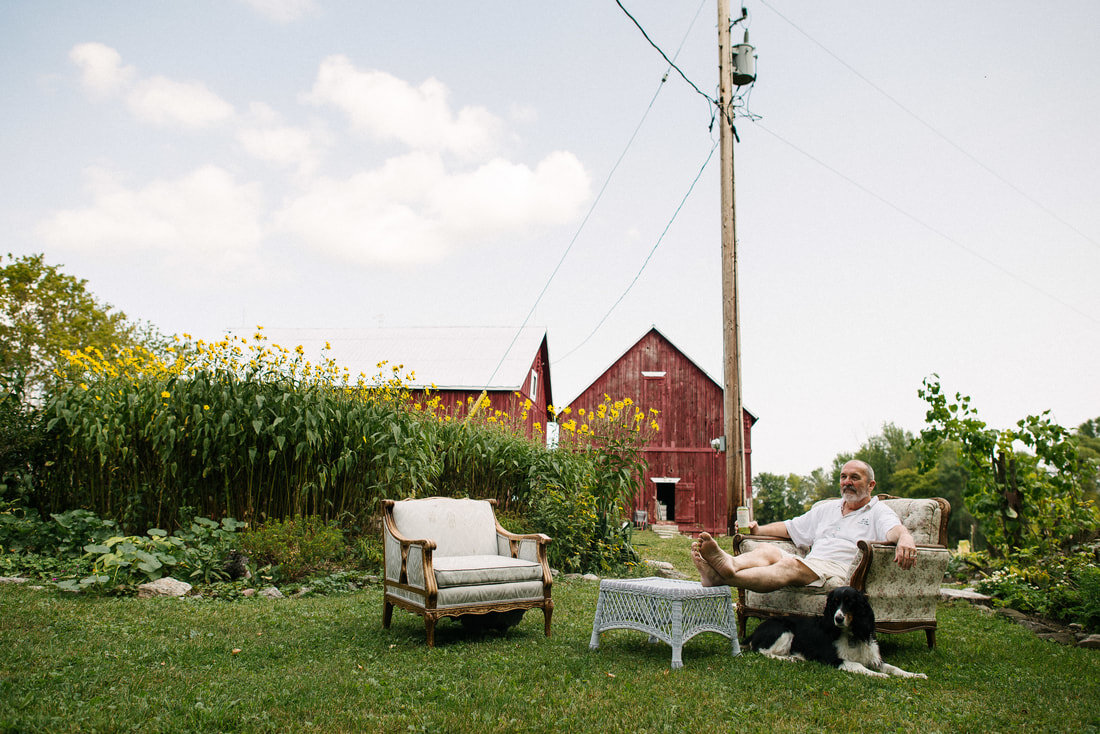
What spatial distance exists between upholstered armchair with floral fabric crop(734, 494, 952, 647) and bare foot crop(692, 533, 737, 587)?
571 mm

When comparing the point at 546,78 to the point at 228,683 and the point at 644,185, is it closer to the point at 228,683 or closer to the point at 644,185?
the point at 644,185

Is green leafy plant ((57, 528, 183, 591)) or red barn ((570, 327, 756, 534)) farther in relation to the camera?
red barn ((570, 327, 756, 534))

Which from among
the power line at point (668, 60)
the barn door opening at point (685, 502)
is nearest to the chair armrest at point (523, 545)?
the power line at point (668, 60)

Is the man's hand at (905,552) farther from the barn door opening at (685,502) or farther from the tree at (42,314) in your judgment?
the tree at (42,314)

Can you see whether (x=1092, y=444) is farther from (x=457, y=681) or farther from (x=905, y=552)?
(x=457, y=681)

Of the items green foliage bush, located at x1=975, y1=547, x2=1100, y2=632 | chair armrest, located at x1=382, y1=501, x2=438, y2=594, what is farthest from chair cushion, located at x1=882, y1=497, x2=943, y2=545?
chair armrest, located at x1=382, y1=501, x2=438, y2=594

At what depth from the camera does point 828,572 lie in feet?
14.3

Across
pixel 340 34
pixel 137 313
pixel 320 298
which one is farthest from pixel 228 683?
pixel 137 313

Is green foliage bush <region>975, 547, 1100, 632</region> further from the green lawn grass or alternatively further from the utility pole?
the utility pole

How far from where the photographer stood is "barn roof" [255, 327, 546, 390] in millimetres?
18062

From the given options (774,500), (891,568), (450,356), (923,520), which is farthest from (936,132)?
(774,500)

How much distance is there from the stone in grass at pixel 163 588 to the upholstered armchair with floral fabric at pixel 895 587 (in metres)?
4.28

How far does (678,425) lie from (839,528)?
1716 centimetres

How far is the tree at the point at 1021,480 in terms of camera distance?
6.81 m
